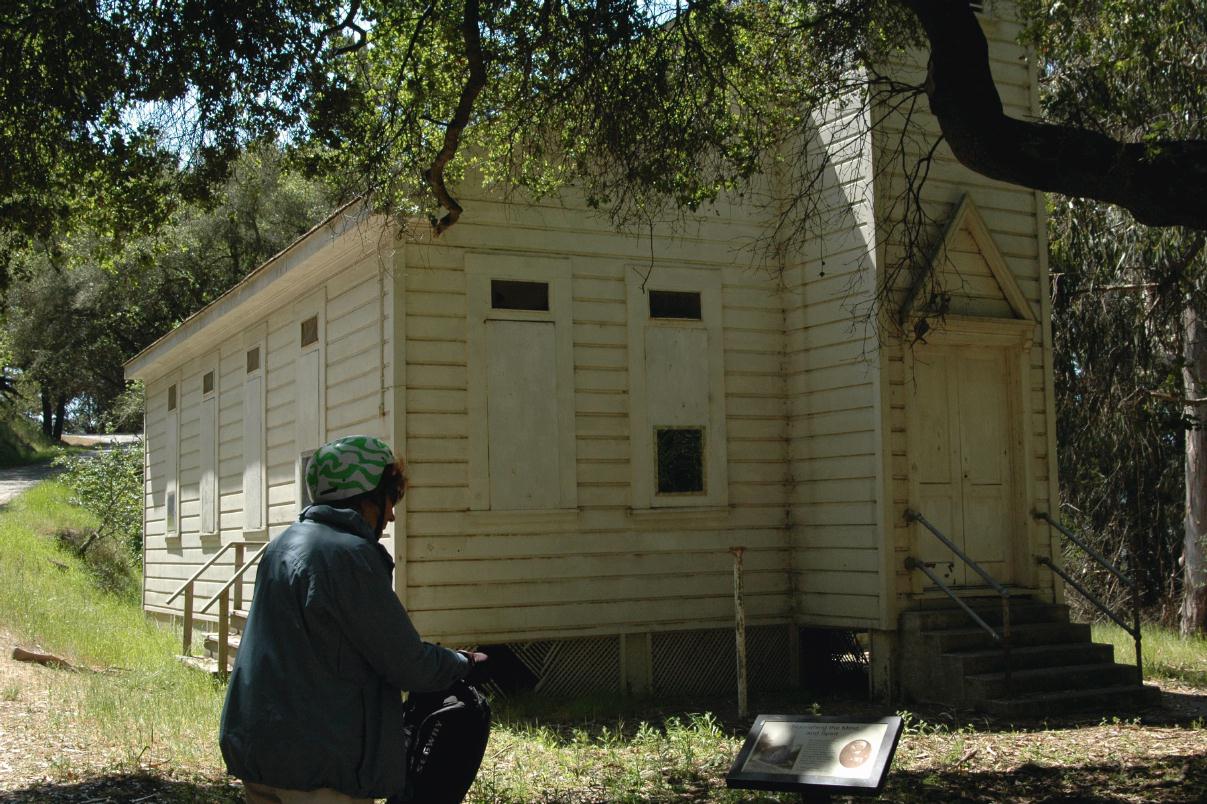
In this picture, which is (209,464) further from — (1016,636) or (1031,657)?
(1031,657)

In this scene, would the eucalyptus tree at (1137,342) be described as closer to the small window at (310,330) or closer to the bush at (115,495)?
the small window at (310,330)

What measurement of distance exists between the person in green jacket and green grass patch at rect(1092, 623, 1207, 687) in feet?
36.0

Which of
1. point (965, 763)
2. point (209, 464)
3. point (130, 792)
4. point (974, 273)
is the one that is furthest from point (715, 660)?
point (209, 464)

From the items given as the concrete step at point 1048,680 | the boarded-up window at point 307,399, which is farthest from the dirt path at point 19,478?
the concrete step at point 1048,680

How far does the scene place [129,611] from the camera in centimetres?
1936

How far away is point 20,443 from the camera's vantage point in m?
44.8

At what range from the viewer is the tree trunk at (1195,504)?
16.2 m

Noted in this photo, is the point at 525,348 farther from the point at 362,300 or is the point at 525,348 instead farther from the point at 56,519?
the point at 56,519

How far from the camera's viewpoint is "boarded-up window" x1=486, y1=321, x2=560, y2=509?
11.1m

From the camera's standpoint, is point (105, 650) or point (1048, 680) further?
point (105, 650)

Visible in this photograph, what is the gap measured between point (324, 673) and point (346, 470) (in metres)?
0.60

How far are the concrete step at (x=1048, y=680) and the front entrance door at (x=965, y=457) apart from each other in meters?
1.20

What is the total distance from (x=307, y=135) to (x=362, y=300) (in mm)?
2074

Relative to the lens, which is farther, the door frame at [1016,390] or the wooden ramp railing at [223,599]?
the wooden ramp railing at [223,599]
